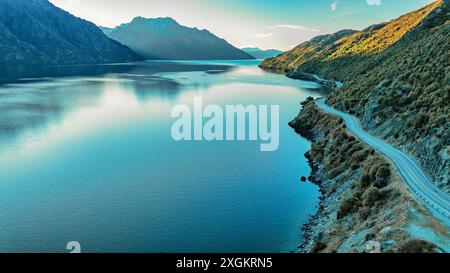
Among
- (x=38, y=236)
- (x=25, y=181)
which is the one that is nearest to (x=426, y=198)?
(x=38, y=236)

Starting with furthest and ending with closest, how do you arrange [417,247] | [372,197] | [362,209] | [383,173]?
[383,173] → [372,197] → [362,209] → [417,247]

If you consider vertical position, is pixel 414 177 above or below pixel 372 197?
above

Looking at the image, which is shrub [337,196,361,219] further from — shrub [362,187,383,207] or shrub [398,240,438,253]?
shrub [398,240,438,253]

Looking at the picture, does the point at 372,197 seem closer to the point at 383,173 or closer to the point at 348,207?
the point at 348,207

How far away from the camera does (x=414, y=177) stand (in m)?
36.8

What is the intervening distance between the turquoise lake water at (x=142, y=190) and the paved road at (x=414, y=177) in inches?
431

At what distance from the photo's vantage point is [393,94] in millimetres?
62812

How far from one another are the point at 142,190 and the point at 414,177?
32.7 m

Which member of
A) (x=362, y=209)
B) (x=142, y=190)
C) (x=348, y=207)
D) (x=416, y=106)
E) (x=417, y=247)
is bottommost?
(x=142, y=190)

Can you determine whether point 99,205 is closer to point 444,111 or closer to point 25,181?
point 25,181

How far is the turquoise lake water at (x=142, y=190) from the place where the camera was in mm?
34844

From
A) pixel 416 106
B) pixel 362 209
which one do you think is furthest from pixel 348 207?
pixel 416 106
